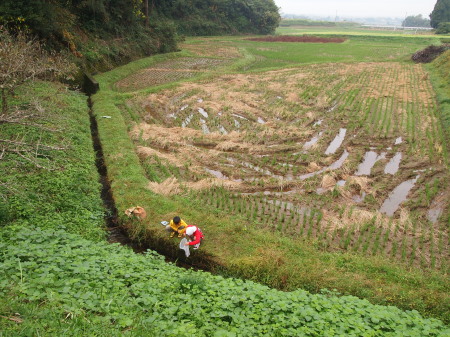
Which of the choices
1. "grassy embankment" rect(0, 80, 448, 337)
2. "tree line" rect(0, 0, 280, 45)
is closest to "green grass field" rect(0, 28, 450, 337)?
"grassy embankment" rect(0, 80, 448, 337)

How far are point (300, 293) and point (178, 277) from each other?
7.27 ft

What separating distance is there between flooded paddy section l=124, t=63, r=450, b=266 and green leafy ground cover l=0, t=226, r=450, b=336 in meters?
2.70

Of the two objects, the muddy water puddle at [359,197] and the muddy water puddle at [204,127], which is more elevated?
the muddy water puddle at [204,127]

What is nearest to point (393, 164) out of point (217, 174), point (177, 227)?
point (217, 174)

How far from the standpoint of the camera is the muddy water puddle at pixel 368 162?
11.4 m

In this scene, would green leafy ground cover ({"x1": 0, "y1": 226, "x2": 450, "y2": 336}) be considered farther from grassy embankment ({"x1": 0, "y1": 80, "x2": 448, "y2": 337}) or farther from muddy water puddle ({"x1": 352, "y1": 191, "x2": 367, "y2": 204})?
muddy water puddle ({"x1": 352, "y1": 191, "x2": 367, "y2": 204})

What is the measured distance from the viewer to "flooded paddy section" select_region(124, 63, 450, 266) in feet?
28.0

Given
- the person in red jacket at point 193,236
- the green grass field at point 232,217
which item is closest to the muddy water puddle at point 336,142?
the green grass field at point 232,217

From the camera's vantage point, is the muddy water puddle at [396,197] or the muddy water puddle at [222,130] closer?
the muddy water puddle at [396,197]

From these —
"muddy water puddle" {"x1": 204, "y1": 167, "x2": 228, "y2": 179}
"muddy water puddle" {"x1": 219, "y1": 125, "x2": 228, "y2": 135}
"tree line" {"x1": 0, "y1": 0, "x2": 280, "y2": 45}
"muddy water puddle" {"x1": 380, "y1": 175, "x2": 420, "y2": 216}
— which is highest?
"tree line" {"x1": 0, "y1": 0, "x2": 280, "y2": 45}

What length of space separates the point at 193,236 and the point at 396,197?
21.4ft

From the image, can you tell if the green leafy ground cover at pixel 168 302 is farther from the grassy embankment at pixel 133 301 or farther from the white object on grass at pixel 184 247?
the white object on grass at pixel 184 247

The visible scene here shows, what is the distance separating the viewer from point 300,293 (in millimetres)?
5727

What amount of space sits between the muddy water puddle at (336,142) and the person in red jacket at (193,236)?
24.2 feet
